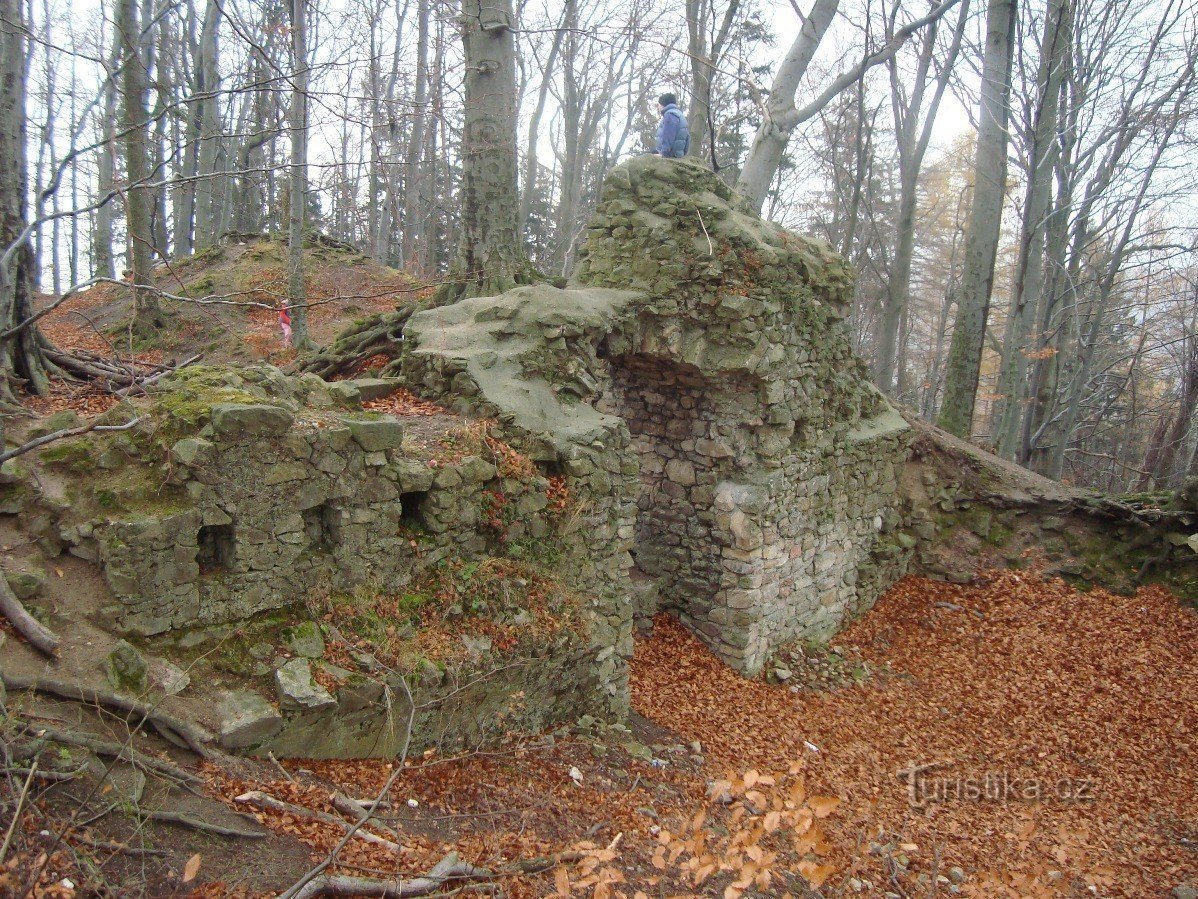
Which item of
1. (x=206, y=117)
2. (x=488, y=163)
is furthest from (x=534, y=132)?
(x=488, y=163)

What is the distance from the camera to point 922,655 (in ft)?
29.9

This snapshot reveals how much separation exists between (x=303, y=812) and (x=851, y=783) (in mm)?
4762

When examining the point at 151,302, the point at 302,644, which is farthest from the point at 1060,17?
the point at 151,302

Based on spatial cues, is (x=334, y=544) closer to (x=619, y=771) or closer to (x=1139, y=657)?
(x=619, y=771)

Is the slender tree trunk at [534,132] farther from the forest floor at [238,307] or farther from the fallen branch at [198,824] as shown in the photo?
the fallen branch at [198,824]

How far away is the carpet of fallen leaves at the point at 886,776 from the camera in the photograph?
3.84 meters

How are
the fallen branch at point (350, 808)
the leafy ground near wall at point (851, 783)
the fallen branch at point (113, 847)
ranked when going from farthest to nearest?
the fallen branch at point (350, 808)
the leafy ground near wall at point (851, 783)
the fallen branch at point (113, 847)

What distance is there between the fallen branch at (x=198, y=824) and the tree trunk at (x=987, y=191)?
40.0ft

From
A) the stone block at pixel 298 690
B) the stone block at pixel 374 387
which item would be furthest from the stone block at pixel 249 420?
the stone block at pixel 374 387

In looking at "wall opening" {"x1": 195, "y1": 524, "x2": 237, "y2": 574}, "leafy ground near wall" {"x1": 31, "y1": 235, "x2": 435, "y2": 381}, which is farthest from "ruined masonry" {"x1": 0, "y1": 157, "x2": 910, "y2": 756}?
"leafy ground near wall" {"x1": 31, "y1": 235, "x2": 435, "y2": 381}

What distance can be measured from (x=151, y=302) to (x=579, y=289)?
1013 centimetres

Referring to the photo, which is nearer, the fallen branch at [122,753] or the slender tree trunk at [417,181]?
the fallen branch at [122,753]

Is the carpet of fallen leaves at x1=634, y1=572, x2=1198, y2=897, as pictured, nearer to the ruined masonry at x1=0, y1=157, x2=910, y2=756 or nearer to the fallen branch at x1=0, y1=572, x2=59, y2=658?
the ruined masonry at x1=0, y1=157, x2=910, y2=756

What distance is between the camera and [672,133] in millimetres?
9234
